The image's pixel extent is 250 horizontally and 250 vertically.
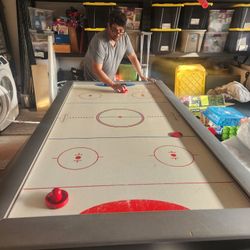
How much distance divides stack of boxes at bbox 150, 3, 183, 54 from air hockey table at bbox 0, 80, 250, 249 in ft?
5.59

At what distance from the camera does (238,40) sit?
2.69m

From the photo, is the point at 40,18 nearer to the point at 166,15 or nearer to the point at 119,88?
Answer: the point at 166,15

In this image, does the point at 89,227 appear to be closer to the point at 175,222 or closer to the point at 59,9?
the point at 175,222

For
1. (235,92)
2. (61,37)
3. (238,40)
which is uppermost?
(238,40)

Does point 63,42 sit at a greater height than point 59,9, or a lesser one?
lesser

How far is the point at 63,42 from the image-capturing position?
280cm

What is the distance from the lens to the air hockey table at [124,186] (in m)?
0.50

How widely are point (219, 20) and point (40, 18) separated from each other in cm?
192

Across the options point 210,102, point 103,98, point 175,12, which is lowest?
point 210,102

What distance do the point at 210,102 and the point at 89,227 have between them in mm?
2333

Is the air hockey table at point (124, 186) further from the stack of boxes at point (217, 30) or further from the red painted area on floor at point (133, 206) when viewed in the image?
the stack of boxes at point (217, 30)

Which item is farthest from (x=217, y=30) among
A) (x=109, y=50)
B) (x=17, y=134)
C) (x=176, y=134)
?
(x=17, y=134)

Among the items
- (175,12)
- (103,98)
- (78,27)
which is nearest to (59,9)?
(78,27)

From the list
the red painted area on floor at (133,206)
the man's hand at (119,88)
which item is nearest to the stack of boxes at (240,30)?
the man's hand at (119,88)
